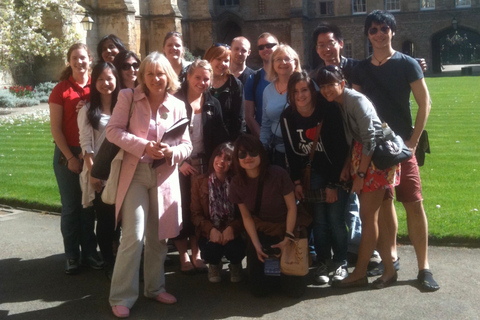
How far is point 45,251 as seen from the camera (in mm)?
6633

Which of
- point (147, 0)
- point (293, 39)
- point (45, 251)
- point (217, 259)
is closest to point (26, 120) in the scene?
point (45, 251)

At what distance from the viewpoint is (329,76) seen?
5.14 meters

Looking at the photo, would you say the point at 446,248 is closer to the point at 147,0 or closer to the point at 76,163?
the point at 76,163

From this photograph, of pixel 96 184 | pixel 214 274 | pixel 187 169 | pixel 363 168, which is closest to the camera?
pixel 363 168

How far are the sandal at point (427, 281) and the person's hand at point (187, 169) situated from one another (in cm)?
221

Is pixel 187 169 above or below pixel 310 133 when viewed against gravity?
below

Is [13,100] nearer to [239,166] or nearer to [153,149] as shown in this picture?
[239,166]

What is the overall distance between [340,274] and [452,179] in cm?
471

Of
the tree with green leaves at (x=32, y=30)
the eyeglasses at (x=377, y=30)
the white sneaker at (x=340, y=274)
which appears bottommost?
the white sneaker at (x=340, y=274)

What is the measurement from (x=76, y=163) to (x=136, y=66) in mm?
1079

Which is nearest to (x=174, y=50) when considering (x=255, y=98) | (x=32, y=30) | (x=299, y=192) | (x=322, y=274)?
(x=255, y=98)


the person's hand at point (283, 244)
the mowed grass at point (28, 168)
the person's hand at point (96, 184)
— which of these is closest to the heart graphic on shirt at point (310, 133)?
the person's hand at point (283, 244)

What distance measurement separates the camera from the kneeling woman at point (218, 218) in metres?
5.54

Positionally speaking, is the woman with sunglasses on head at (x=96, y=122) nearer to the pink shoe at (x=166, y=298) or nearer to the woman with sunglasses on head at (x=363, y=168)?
the pink shoe at (x=166, y=298)
